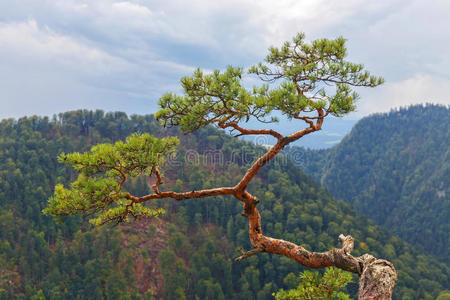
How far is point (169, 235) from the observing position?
72875 mm

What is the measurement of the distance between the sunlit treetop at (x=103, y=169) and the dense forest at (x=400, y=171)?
107 metres

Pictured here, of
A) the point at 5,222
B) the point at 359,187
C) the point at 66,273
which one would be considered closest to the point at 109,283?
the point at 66,273

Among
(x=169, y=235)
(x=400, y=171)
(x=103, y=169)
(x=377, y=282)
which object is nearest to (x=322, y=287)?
(x=377, y=282)

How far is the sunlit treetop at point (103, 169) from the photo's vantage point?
5541 millimetres

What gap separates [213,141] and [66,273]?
162 feet

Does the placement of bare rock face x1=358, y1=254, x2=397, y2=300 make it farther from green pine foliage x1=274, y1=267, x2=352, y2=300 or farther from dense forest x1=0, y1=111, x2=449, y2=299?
dense forest x1=0, y1=111, x2=449, y2=299

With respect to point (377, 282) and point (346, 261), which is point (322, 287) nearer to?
point (346, 261)

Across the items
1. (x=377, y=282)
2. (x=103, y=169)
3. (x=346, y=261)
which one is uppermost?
(x=103, y=169)

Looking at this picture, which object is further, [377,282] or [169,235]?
[169,235]

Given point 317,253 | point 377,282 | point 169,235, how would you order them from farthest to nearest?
1. point 169,235
2. point 317,253
3. point 377,282

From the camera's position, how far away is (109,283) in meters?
58.0

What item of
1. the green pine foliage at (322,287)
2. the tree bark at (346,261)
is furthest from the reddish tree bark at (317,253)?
the green pine foliage at (322,287)

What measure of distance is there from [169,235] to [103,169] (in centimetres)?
7030

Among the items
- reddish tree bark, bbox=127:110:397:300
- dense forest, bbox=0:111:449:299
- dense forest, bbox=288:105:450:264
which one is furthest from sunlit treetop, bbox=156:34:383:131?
dense forest, bbox=288:105:450:264
